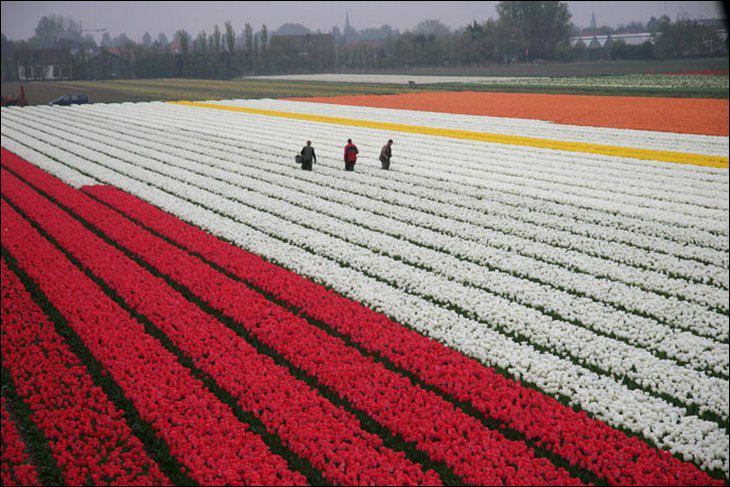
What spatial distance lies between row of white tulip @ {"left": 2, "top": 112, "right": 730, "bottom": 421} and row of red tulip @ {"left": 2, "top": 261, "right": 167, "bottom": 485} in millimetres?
6548

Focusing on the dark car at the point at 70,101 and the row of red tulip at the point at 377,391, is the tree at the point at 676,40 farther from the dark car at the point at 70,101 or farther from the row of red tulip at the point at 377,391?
the row of red tulip at the point at 377,391

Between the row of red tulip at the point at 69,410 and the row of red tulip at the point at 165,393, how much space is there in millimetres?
325

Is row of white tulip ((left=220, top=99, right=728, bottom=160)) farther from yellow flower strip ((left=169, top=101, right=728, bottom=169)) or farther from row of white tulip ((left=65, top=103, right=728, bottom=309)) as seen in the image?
row of white tulip ((left=65, top=103, right=728, bottom=309))

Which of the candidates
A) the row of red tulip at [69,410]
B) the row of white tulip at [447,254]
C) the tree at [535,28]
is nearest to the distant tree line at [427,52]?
the tree at [535,28]

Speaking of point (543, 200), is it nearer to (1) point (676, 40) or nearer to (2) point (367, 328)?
(2) point (367, 328)

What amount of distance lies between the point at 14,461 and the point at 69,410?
3.48ft

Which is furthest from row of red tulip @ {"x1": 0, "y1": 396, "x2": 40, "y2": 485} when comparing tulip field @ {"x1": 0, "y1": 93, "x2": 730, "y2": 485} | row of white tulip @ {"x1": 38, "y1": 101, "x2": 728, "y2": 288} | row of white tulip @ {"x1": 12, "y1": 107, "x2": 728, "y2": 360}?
row of white tulip @ {"x1": 38, "y1": 101, "x2": 728, "y2": 288}

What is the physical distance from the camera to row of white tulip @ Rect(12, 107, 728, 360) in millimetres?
11563

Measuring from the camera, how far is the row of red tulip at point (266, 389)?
805 cm

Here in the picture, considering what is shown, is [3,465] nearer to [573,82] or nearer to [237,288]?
[237,288]

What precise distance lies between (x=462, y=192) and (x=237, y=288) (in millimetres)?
11817

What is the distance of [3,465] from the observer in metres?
8.16

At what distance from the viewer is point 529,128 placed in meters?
42.0

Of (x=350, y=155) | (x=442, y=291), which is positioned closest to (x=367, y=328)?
(x=442, y=291)
